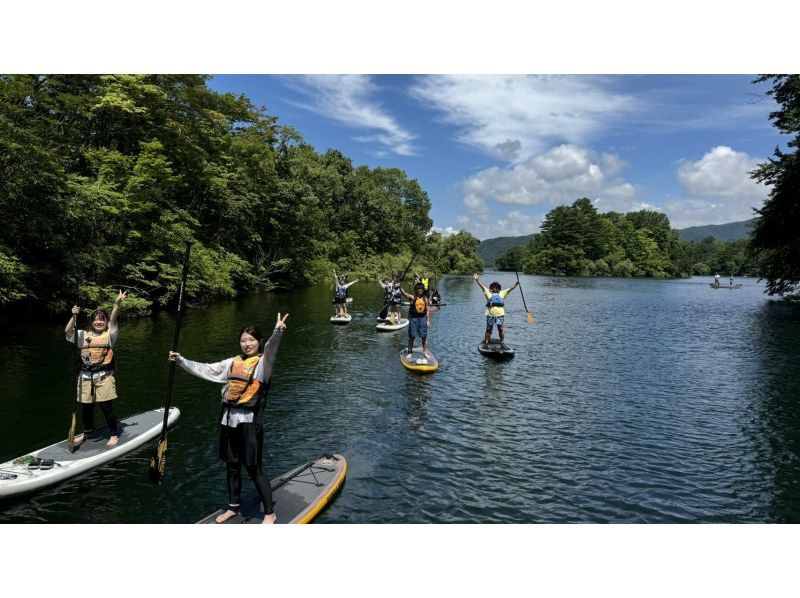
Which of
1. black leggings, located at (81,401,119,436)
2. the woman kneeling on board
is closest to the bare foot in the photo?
the woman kneeling on board

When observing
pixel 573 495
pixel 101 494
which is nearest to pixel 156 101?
pixel 101 494

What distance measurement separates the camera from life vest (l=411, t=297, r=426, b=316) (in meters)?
18.0

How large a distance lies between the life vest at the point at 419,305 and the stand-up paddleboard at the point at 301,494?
9.18m

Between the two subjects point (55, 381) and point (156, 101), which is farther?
point (156, 101)

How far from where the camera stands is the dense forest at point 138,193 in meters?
20.6

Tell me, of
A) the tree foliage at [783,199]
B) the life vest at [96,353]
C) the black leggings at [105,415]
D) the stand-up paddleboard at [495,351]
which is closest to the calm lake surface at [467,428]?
the stand-up paddleboard at [495,351]

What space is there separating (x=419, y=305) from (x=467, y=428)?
667 cm

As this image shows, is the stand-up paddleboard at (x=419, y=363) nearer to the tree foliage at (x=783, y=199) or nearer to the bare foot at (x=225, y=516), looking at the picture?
the bare foot at (x=225, y=516)

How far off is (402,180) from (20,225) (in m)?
99.9

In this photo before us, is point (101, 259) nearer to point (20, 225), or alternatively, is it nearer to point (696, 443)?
point (20, 225)

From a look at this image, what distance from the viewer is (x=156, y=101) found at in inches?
1212

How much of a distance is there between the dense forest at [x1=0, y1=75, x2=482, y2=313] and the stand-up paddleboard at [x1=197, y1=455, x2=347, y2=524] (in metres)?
16.3

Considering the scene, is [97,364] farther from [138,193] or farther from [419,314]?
[138,193]

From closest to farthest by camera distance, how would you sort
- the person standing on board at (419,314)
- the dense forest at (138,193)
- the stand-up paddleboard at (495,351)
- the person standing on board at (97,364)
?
the person standing on board at (97,364) → the person standing on board at (419,314) → the stand-up paddleboard at (495,351) → the dense forest at (138,193)
